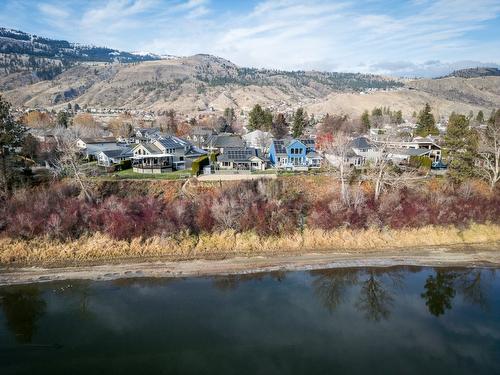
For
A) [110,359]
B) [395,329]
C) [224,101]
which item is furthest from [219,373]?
[224,101]

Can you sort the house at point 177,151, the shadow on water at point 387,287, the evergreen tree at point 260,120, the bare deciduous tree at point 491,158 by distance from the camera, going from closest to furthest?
the shadow on water at point 387,287 < the bare deciduous tree at point 491,158 < the house at point 177,151 < the evergreen tree at point 260,120

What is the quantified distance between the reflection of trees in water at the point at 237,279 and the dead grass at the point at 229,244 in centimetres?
261

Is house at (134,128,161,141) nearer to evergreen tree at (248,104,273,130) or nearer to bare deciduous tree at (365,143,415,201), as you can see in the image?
evergreen tree at (248,104,273,130)

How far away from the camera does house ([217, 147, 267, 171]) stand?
134ft

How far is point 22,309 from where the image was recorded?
20484mm

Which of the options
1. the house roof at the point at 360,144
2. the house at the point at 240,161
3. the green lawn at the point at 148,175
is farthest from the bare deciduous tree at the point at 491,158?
the green lawn at the point at 148,175

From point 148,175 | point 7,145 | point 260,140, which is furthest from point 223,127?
point 7,145

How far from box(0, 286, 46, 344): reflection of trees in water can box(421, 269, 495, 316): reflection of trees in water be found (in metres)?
22.8

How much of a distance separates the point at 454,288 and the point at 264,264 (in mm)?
13209

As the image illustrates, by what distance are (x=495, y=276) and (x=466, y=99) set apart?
187m

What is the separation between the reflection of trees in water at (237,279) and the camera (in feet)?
76.1

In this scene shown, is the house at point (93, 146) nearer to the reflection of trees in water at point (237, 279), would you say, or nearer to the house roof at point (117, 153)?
the house roof at point (117, 153)

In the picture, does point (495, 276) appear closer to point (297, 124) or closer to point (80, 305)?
point (80, 305)

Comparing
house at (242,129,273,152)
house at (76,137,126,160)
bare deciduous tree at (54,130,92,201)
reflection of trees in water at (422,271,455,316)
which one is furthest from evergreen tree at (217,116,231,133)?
reflection of trees in water at (422,271,455,316)
